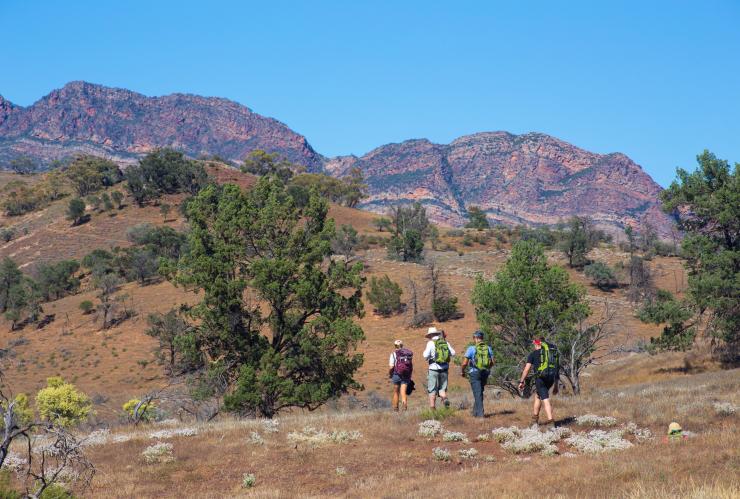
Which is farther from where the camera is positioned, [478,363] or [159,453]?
[478,363]

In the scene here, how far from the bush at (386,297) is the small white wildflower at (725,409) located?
3803 centimetres

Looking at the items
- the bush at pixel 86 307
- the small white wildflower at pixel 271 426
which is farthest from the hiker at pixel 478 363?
the bush at pixel 86 307

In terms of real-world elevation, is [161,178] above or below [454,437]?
above

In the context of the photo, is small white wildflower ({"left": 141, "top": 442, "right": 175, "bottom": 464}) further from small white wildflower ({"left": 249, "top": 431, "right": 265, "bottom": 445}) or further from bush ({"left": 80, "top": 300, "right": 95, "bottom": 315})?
bush ({"left": 80, "top": 300, "right": 95, "bottom": 315})

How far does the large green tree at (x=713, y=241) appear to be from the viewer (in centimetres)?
2588

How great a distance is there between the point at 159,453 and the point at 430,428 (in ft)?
16.2

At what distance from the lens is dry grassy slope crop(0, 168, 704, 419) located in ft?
130

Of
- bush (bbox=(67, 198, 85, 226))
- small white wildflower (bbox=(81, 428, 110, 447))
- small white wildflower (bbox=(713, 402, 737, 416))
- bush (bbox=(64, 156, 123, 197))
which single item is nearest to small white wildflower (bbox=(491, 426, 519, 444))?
small white wildflower (bbox=(713, 402, 737, 416))

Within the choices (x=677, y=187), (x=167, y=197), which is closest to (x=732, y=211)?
(x=677, y=187)

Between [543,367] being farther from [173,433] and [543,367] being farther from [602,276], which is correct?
[602,276]

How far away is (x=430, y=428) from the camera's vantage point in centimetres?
1251

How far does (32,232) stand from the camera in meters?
83.9

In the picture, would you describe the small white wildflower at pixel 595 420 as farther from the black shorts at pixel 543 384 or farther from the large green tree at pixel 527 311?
the large green tree at pixel 527 311

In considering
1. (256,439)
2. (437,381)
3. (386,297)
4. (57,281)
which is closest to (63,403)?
(256,439)
